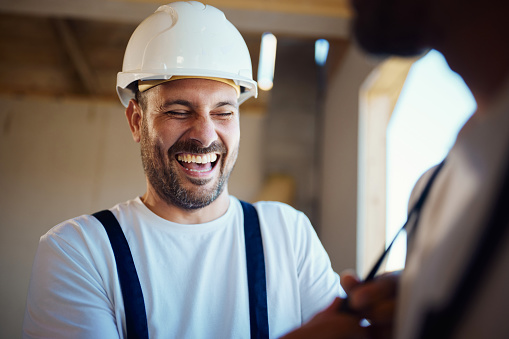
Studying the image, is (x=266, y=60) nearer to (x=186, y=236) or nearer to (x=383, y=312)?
(x=186, y=236)

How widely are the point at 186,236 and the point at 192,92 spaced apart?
54 centimetres

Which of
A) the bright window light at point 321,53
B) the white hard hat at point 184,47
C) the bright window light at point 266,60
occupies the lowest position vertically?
the white hard hat at point 184,47

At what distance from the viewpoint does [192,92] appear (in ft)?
5.41

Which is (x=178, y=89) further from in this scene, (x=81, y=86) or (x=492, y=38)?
(x=81, y=86)

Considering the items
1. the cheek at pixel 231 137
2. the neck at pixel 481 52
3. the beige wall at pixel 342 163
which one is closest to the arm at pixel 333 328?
the neck at pixel 481 52

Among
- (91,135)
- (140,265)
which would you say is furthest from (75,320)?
(91,135)

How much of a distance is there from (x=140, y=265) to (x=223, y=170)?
478mm

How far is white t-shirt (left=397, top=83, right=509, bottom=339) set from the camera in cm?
50

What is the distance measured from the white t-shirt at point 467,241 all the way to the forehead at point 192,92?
3.83 ft

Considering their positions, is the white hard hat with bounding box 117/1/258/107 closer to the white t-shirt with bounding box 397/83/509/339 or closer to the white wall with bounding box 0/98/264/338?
the white t-shirt with bounding box 397/83/509/339

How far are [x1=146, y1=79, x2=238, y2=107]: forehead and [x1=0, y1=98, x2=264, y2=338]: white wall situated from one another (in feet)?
14.5

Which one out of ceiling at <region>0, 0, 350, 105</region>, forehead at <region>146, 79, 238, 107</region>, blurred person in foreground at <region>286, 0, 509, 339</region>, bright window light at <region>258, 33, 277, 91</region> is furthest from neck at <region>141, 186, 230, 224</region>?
bright window light at <region>258, 33, 277, 91</region>

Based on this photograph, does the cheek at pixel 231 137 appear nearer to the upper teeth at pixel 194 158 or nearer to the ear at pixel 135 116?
the upper teeth at pixel 194 158

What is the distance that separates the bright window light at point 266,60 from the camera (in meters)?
5.29
